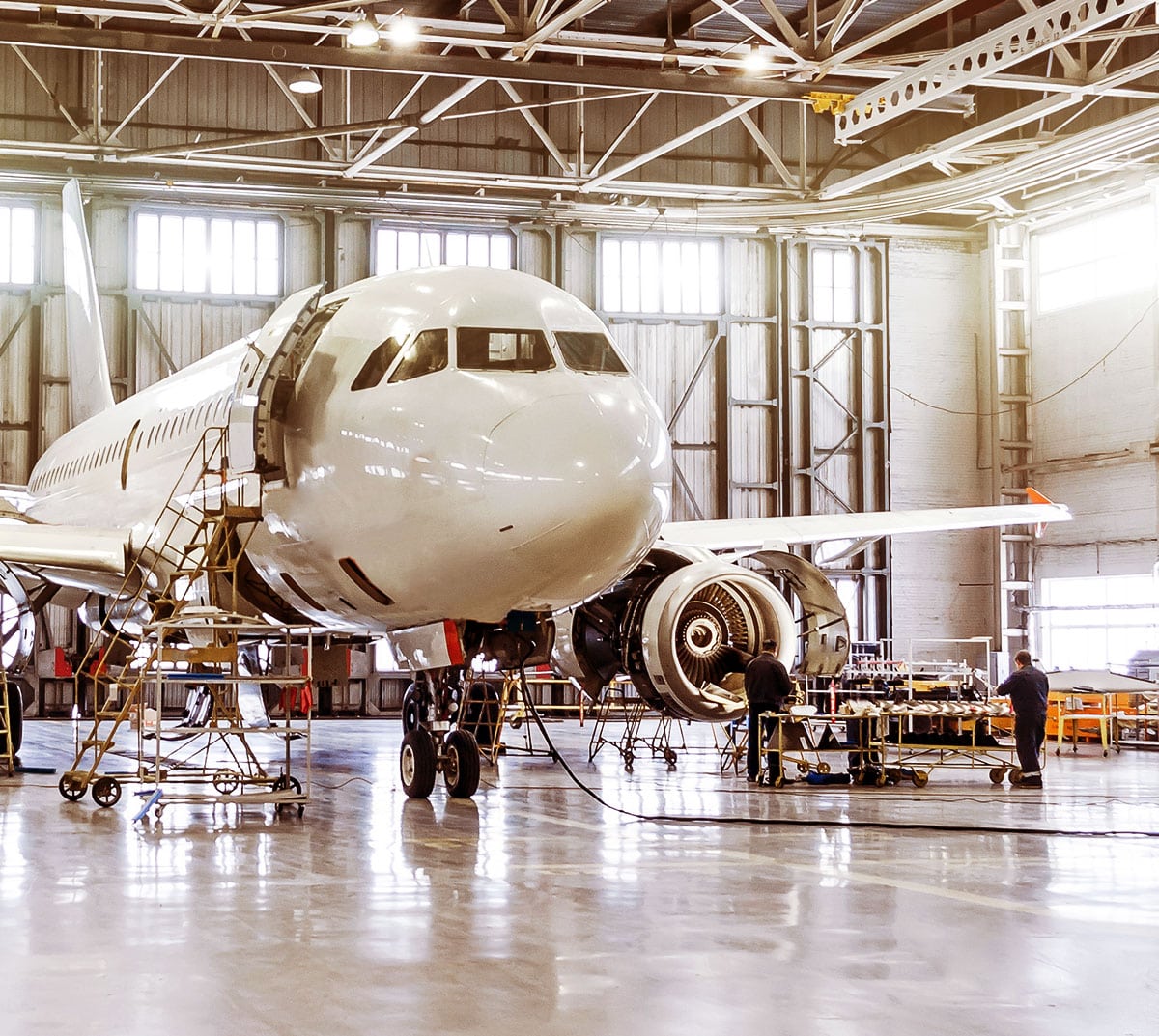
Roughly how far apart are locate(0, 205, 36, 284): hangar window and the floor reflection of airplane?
15.5 metres

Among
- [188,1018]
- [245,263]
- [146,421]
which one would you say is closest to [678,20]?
[245,263]

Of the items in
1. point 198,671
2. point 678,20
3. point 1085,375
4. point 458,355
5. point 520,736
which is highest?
point 678,20

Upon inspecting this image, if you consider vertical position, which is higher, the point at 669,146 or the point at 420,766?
the point at 669,146

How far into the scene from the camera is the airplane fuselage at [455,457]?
8.84m

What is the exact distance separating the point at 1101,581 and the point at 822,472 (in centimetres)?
594

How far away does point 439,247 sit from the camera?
29.7m

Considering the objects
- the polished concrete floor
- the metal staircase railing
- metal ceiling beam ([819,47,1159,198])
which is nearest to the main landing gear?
the polished concrete floor

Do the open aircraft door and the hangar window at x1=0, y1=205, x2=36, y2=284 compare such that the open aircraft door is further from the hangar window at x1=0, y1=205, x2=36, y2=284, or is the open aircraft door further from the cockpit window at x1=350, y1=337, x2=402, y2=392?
the hangar window at x1=0, y1=205, x2=36, y2=284

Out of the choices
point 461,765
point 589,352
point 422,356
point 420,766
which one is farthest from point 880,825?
point 422,356

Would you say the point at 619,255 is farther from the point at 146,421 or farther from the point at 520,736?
the point at 146,421

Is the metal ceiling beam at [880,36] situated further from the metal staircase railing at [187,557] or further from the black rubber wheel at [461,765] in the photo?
the black rubber wheel at [461,765]

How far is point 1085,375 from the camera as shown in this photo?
29.7 m

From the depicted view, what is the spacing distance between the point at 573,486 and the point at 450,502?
838 mm

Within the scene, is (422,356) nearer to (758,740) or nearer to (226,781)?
(226,781)
